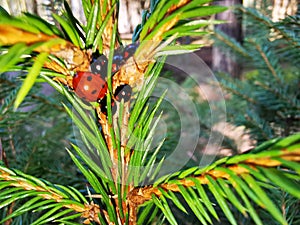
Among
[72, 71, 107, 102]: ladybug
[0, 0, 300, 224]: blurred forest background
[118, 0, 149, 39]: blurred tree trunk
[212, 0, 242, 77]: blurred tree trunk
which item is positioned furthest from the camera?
[212, 0, 242, 77]: blurred tree trunk

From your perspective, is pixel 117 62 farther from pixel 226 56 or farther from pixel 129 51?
pixel 226 56

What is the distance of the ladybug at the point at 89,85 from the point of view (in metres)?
0.23

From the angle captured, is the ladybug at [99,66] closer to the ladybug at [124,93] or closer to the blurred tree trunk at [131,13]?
the ladybug at [124,93]

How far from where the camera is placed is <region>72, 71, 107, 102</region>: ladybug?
23 cm

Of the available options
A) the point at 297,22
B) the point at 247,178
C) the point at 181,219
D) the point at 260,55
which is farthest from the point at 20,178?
the point at 260,55

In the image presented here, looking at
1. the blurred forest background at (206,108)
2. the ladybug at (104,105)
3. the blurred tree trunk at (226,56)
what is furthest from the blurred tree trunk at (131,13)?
the blurred tree trunk at (226,56)

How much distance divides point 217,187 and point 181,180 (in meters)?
0.04

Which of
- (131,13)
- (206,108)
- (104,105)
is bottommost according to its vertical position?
(206,108)

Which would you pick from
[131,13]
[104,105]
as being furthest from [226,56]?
[104,105]

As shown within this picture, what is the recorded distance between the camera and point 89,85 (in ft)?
0.74

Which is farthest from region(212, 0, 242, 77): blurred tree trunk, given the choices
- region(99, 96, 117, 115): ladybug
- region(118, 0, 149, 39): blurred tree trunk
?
region(99, 96, 117, 115): ladybug

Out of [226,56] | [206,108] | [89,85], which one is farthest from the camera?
[226,56]

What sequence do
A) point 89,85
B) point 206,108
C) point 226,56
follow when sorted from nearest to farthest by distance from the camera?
point 89,85 → point 206,108 → point 226,56

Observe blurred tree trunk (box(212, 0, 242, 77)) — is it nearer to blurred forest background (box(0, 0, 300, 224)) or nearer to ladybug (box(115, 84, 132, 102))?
blurred forest background (box(0, 0, 300, 224))
